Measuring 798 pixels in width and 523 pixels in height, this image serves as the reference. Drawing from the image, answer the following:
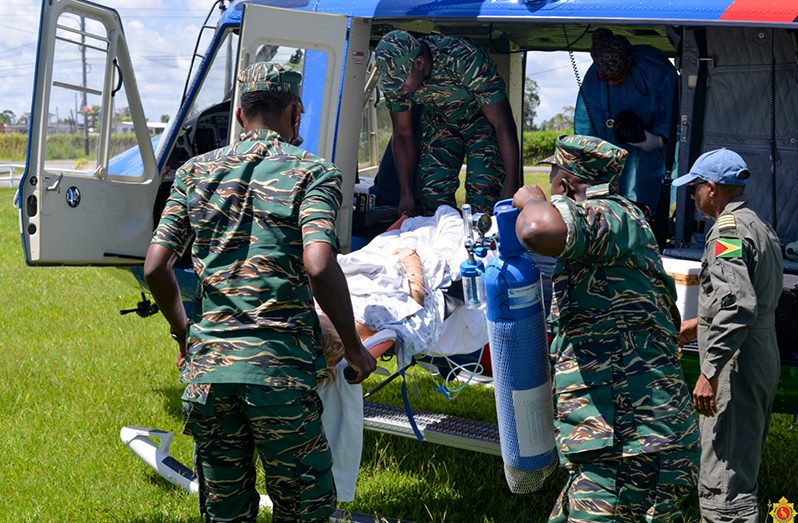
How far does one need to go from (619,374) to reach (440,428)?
1.76 m

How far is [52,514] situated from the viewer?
184 inches

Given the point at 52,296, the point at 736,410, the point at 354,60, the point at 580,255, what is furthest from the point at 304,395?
the point at 52,296

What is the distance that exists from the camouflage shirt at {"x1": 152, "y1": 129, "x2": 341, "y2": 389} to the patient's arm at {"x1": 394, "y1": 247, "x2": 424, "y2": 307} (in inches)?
49.7

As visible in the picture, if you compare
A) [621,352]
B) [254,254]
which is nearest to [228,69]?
[254,254]

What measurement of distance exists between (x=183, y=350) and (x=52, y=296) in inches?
278

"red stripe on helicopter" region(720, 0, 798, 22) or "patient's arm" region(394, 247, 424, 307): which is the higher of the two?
"red stripe on helicopter" region(720, 0, 798, 22)

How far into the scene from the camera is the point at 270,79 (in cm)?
329

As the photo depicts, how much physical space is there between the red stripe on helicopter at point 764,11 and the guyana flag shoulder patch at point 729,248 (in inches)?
42.3

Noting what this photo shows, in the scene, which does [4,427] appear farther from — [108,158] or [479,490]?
[479,490]

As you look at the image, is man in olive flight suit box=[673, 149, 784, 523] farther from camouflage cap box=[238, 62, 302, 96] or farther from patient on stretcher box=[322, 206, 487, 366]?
camouflage cap box=[238, 62, 302, 96]

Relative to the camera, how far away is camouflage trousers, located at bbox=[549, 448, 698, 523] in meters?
3.16

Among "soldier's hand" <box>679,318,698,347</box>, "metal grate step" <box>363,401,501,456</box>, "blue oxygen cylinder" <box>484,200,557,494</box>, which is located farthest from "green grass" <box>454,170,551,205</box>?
"blue oxygen cylinder" <box>484,200,557,494</box>

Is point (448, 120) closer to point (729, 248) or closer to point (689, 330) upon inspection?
point (689, 330)

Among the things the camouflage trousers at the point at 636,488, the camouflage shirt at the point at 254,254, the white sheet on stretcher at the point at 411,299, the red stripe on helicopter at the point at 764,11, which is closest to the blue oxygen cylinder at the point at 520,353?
the camouflage trousers at the point at 636,488
